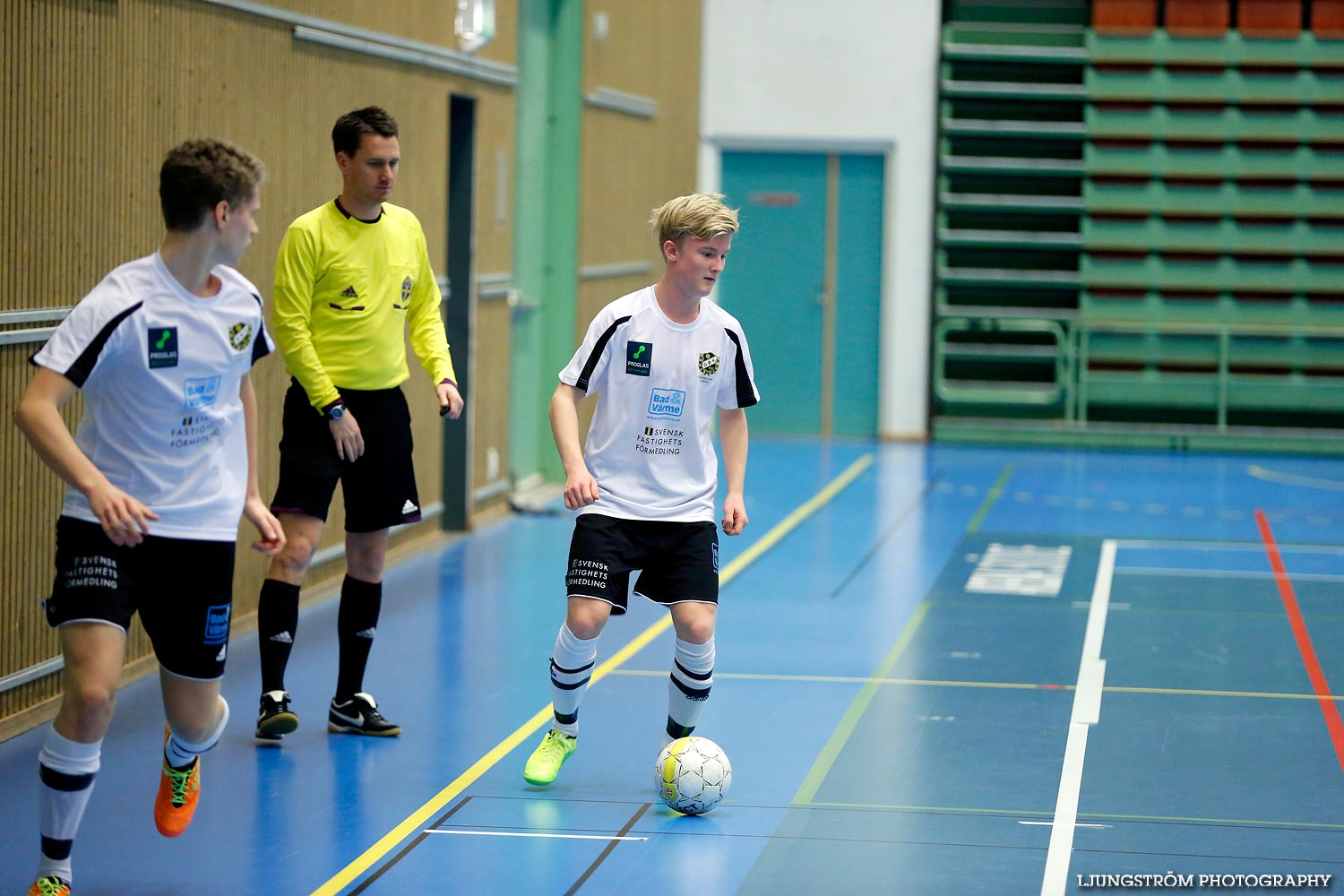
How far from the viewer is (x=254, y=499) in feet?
13.3

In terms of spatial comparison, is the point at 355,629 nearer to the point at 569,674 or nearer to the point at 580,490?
the point at 569,674

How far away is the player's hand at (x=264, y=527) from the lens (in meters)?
3.88

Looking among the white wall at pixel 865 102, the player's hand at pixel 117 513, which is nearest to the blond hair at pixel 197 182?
the player's hand at pixel 117 513

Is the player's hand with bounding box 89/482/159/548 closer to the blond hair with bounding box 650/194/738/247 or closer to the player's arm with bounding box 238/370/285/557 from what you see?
the player's arm with bounding box 238/370/285/557

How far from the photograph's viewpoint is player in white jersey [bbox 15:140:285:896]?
3617 mm

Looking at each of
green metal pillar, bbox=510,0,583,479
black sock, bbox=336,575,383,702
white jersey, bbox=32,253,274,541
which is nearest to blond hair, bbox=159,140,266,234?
white jersey, bbox=32,253,274,541

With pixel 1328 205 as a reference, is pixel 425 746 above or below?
below

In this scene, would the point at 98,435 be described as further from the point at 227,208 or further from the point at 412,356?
the point at 412,356

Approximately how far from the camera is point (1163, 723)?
5.81 m

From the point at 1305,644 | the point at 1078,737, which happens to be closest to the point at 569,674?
the point at 1078,737

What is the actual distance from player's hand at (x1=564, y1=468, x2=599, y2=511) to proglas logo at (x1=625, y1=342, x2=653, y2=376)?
35 centimetres

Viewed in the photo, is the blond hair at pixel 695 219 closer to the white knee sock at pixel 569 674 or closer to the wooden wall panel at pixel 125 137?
the white knee sock at pixel 569 674

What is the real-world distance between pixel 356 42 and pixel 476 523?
131 inches

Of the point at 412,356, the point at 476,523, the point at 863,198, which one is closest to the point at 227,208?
the point at 412,356
